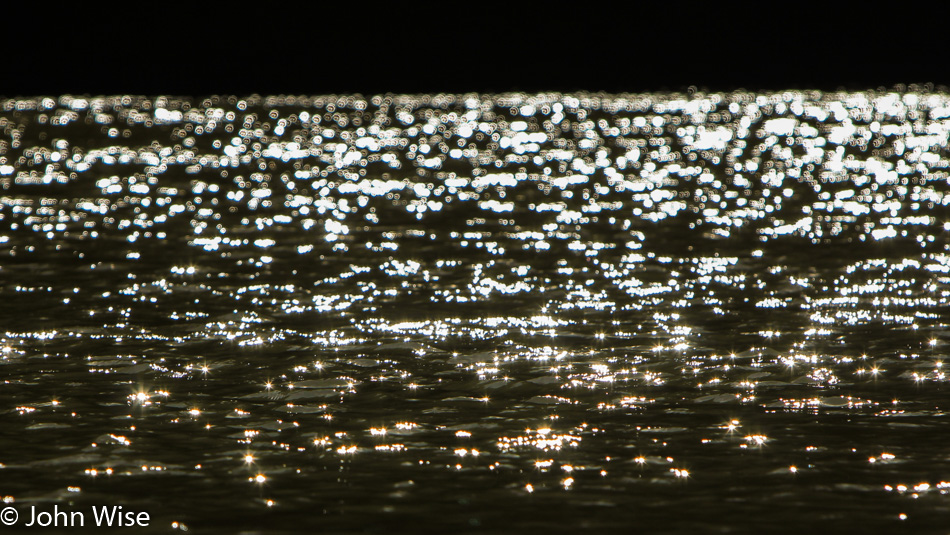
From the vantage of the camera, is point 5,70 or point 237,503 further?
point 5,70

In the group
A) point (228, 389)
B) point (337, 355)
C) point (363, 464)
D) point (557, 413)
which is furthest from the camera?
point (337, 355)

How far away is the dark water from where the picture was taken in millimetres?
6969

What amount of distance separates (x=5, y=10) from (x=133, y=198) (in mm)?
71258

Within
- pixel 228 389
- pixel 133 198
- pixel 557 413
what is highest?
pixel 133 198

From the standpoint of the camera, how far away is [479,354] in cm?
1031

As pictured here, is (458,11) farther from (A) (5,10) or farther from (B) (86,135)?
(B) (86,135)

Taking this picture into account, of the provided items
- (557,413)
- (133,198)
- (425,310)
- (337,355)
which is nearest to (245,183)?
(133,198)

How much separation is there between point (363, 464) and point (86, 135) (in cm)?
3368

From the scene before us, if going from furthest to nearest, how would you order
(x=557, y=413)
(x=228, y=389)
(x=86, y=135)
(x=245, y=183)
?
(x=86, y=135), (x=245, y=183), (x=228, y=389), (x=557, y=413)

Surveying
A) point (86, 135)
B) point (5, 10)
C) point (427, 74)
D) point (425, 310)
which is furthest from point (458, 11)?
point (425, 310)

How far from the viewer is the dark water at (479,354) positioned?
6.97 m

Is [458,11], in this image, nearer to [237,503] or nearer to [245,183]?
[245,183]

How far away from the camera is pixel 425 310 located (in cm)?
1220

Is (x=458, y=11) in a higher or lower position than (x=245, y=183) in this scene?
higher
